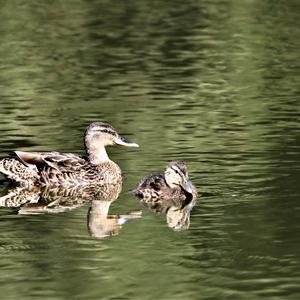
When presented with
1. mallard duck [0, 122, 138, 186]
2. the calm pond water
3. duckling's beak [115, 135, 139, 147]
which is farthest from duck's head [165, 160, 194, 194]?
duckling's beak [115, 135, 139, 147]

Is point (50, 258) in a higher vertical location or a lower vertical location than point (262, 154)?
Answer: lower

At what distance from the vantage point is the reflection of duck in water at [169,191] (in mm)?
13305

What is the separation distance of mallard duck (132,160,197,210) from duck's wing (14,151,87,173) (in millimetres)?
1124

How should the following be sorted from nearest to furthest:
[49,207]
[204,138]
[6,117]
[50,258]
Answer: [50,258], [49,207], [204,138], [6,117]

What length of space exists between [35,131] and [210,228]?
5197 mm

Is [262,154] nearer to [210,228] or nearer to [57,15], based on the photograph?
[210,228]

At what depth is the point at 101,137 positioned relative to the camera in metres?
15.1

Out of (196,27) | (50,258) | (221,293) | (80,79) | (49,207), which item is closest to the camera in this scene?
(221,293)

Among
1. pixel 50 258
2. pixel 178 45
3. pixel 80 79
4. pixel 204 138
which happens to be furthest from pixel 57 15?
pixel 50 258

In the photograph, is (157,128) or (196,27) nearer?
(157,128)

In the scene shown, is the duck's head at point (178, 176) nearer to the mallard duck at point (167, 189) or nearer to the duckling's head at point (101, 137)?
the mallard duck at point (167, 189)

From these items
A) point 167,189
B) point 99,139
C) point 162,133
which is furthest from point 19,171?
point 162,133

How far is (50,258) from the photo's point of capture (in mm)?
11281

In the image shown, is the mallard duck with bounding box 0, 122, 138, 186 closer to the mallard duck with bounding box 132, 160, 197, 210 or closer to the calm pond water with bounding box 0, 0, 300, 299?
the calm pond water with bounding box 0, 0, 300, 299
